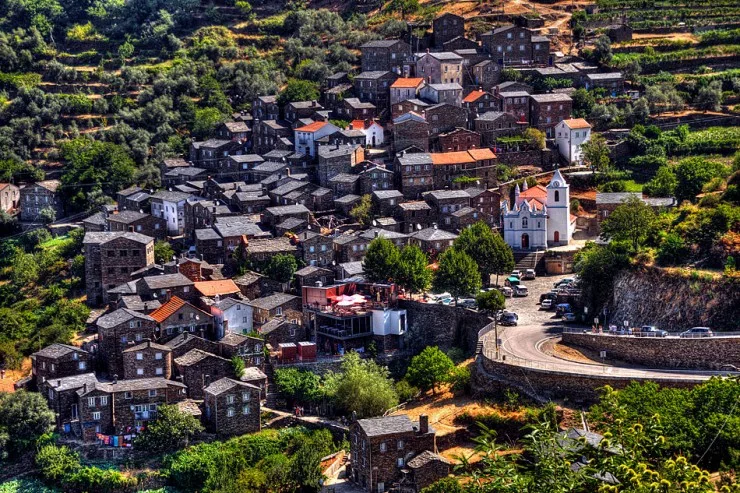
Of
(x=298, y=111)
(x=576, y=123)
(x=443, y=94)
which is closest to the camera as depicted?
(x=576, y=123)

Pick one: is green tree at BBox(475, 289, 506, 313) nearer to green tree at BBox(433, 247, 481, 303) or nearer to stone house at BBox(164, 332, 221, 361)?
green tree at BBox(433, 247, 481, 303)

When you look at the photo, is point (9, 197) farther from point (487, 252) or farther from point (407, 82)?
point (487, 252)

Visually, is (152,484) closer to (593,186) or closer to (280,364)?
(280,364)

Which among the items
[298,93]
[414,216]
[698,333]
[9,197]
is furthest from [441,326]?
[9,197]

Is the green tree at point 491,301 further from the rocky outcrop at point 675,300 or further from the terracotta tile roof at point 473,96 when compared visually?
the terracotta tile roof at point 473,96

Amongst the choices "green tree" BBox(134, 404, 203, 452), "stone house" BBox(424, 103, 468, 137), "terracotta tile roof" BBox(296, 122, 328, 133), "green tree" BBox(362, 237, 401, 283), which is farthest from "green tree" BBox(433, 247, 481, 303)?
"terracotta tile roof" BBox(296, 122, 328, 133)

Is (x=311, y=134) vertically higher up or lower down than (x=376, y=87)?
lower down
